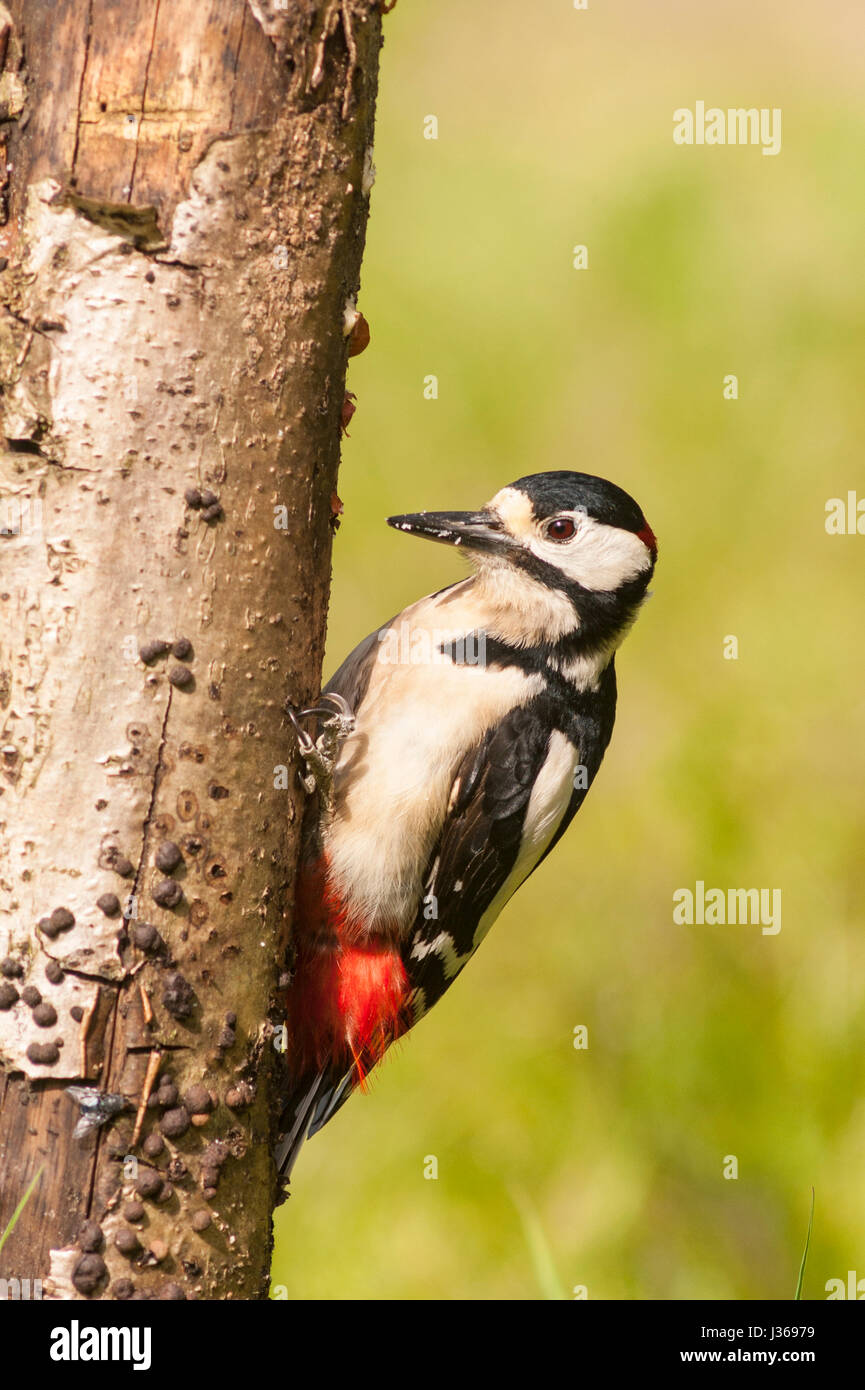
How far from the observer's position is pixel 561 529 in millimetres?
3465

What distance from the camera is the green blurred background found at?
16.4 feet

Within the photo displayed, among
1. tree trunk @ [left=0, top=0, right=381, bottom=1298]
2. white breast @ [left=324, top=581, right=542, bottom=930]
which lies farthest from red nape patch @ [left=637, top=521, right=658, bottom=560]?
tree trunk @ [left=0, top=0, right=381, bottom=1298]

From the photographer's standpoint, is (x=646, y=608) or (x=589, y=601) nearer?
(x=589, y=601)

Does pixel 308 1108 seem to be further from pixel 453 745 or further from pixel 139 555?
pixel 139 555

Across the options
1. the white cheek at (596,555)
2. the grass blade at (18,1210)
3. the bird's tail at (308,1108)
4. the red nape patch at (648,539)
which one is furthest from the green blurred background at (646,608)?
the red nape patch at (648,539)

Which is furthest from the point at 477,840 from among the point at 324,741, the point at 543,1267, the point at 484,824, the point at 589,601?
the point at 543,1267

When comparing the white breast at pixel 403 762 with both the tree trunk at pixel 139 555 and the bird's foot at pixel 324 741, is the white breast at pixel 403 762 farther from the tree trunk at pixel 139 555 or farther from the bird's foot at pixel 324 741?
the tree trunk at pixel 139 555

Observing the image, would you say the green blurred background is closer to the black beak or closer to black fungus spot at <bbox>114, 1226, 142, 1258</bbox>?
black fungus spot at <bbox>114, 1226, 142, 1258</bbox>

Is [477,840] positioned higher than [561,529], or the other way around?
[561,529]

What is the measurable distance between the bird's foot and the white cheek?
0.60m

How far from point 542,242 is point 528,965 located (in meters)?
3.75

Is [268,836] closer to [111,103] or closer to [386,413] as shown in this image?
[111,103]

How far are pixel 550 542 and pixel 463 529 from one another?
21 centimetres

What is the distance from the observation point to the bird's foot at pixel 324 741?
2760mm
